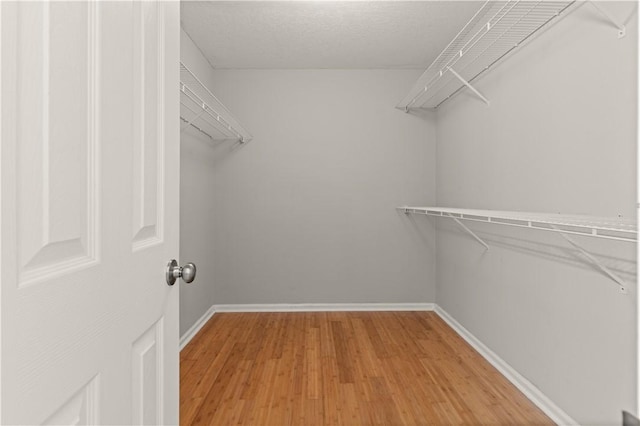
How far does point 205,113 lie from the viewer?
2.90 m

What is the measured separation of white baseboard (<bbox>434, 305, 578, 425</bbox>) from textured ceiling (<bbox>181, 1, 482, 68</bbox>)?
2.31 meters

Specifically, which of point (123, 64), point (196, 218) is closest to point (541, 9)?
point (123, 64)

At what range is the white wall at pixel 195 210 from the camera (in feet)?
9.36

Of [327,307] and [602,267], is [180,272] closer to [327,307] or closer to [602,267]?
[602,267]

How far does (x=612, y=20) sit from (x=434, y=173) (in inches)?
90.6

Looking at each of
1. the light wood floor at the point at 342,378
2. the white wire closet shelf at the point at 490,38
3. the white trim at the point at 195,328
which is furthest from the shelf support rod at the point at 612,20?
the white trim at the point at 195,328

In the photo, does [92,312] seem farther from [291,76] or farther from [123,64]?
[291,76]

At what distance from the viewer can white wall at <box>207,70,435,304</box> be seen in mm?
3715

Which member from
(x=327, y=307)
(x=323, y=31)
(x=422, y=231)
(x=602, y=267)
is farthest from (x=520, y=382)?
(x=323, y=31)

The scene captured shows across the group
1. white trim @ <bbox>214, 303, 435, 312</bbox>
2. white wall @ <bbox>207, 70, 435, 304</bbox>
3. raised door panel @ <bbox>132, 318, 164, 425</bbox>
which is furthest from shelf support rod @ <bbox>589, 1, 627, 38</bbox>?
white trim @ <bbox>214, 303, 435, 312</bbox>

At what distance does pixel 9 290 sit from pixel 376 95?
3643 mm

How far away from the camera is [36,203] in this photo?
0.45 m

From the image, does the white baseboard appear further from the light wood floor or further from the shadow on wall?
the shadow on wall

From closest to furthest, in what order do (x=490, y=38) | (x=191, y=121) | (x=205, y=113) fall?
(x=490, y=38) → (x=191, y=121) → (x=205, y=113)
